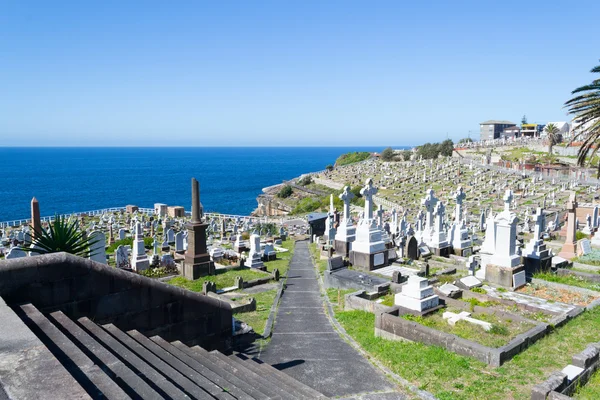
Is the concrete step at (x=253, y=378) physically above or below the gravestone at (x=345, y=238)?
above

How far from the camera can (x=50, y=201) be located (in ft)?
273

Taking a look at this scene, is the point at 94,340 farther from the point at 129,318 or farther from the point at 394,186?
the point at 394,186

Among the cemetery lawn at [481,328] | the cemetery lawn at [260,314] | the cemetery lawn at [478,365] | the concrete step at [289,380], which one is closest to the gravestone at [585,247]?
the cemetery lawn at [478,365]

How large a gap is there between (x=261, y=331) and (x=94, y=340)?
5.53 meters

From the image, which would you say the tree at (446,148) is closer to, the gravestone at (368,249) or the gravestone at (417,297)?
the gravestone at (368,249)

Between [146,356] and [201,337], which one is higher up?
[146,356]

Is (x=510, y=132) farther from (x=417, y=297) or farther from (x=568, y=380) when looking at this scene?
(x=568, y=380)

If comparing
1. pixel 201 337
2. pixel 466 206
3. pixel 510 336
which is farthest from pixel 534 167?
pixel 201 337

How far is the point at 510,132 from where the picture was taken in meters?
115

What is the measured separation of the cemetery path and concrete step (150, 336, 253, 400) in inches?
91.9

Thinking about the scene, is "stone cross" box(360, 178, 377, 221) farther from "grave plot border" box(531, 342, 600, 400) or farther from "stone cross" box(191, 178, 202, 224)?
"grave plot border" box(531, 342, 600, 400)

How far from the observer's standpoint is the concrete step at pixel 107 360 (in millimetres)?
4169

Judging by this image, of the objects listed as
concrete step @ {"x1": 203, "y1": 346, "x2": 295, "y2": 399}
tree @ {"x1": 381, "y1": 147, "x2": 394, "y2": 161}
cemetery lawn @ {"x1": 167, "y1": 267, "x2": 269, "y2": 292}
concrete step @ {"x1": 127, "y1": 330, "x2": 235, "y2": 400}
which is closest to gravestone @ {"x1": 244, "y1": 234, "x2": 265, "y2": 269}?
cemetery lawn @ {"x1": 167, "y1": 267, "x2": 269, "y2": 292}

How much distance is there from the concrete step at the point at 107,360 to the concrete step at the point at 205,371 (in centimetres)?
118
